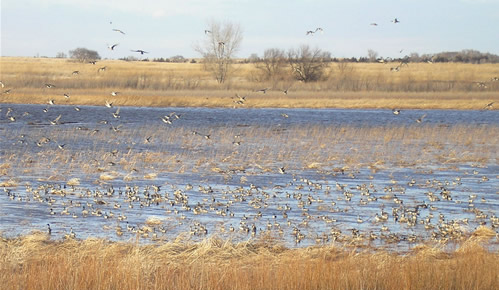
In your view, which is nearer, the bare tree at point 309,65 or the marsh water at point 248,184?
the marsh water at point 248,184

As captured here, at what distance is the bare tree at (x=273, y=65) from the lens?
79062mm

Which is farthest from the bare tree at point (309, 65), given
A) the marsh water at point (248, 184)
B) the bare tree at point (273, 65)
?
the marsh water at point (248, 184)

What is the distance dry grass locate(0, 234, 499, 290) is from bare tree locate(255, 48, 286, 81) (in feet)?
218

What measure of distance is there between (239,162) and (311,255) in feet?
43.6

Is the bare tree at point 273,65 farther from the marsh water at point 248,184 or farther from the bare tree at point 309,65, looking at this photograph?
the marsh water at point 248,184

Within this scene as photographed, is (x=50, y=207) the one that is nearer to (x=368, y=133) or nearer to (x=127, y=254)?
(x=127, y=254)

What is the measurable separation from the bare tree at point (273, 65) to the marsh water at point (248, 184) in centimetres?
4000

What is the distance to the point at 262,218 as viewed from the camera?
51.3 ft

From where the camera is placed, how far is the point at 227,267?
1098 centimetres

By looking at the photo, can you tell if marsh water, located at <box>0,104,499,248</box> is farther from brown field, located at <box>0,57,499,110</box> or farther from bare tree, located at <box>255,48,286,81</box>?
bare tree, located at <box>255,48,286,81</box>

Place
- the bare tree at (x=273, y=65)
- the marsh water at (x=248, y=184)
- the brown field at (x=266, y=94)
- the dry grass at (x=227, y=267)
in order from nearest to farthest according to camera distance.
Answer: the dry grass at (x=227, y=267) < the marsh water at (x=248, y=184) < the brown field at (x=266, y=94) < the bare tree at (x=273, y=65)

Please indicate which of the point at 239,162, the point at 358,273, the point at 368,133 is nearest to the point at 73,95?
the point at 368,133

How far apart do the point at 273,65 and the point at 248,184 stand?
59713mm

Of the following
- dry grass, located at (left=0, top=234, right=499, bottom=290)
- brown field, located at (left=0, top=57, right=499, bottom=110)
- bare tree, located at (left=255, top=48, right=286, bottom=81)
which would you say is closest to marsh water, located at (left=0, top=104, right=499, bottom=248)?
dry grass, located at (left=0, top=234, right=499, bottom=290)
